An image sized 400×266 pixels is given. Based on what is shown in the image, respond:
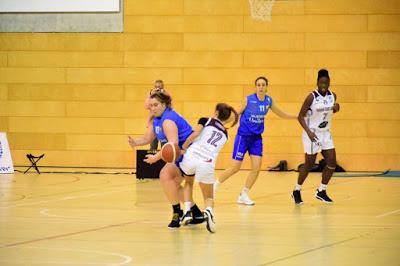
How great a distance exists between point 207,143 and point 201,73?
1095 centimetres

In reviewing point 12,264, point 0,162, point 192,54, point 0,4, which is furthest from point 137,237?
point 0,4

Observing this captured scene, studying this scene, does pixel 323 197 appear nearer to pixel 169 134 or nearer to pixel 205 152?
pixel 205 152

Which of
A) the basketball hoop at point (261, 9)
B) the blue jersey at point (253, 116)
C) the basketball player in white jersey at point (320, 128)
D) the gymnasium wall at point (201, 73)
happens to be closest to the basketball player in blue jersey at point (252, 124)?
the blue jersey at point (253, 116)

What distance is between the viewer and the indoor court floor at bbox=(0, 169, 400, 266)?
829 cm

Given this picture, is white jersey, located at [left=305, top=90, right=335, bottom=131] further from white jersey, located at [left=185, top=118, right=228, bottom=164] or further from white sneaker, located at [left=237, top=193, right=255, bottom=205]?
white jersey, located at [left=185, top=118, right=228, bottom=164]

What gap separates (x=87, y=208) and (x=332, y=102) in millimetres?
3856

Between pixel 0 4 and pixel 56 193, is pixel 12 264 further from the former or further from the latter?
pixel 0 4

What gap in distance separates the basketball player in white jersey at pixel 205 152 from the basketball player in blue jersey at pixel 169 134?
138mm

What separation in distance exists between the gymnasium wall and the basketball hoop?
133mm

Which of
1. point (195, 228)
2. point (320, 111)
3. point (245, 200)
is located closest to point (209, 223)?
point (195, 228)

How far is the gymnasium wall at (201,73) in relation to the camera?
20719 millimetres

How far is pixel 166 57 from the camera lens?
70.0 feet

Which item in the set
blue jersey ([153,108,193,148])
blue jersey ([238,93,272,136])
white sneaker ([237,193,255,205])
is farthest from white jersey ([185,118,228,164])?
blue jersey ([238,93,272,136])

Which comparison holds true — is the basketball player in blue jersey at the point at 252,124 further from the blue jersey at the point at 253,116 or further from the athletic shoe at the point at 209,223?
the athletic shoe at the point at 209,223
